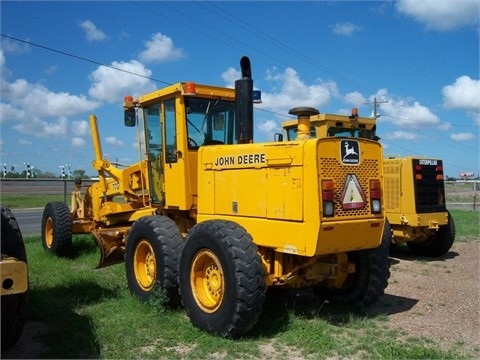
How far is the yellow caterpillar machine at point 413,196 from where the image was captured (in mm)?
9766

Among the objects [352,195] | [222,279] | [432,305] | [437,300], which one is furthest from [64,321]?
[437,300]

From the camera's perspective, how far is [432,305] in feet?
21.8

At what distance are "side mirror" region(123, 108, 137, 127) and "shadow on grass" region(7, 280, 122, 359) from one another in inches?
96.4

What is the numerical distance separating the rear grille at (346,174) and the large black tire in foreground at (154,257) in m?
2.10

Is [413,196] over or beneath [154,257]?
over

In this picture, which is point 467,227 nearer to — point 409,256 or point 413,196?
point 409,256

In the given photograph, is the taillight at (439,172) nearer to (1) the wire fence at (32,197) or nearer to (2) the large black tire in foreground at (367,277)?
(2) the large black tire in foreground at (367,277)

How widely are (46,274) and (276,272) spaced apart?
4.31 metres

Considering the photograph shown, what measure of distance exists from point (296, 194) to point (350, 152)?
0.80 meters

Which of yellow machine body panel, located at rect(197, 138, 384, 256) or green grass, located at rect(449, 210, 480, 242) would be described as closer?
yellow machine body panel, located at rect(197, 138, 384, 256)

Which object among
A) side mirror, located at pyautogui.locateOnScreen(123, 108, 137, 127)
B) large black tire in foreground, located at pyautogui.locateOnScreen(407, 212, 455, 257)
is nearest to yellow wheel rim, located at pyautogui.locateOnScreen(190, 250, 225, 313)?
side mirror, located at pyautogui.locateOnScreen(123, 108, 137, 127)

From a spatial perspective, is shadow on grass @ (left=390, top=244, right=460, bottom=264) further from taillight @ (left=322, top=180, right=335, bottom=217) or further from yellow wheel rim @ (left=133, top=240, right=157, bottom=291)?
taillight @ (left=322, top=180, right=335, bottom=217)

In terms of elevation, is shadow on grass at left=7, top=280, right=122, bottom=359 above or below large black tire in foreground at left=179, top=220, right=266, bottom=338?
below

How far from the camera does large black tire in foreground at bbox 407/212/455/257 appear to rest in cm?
1037
